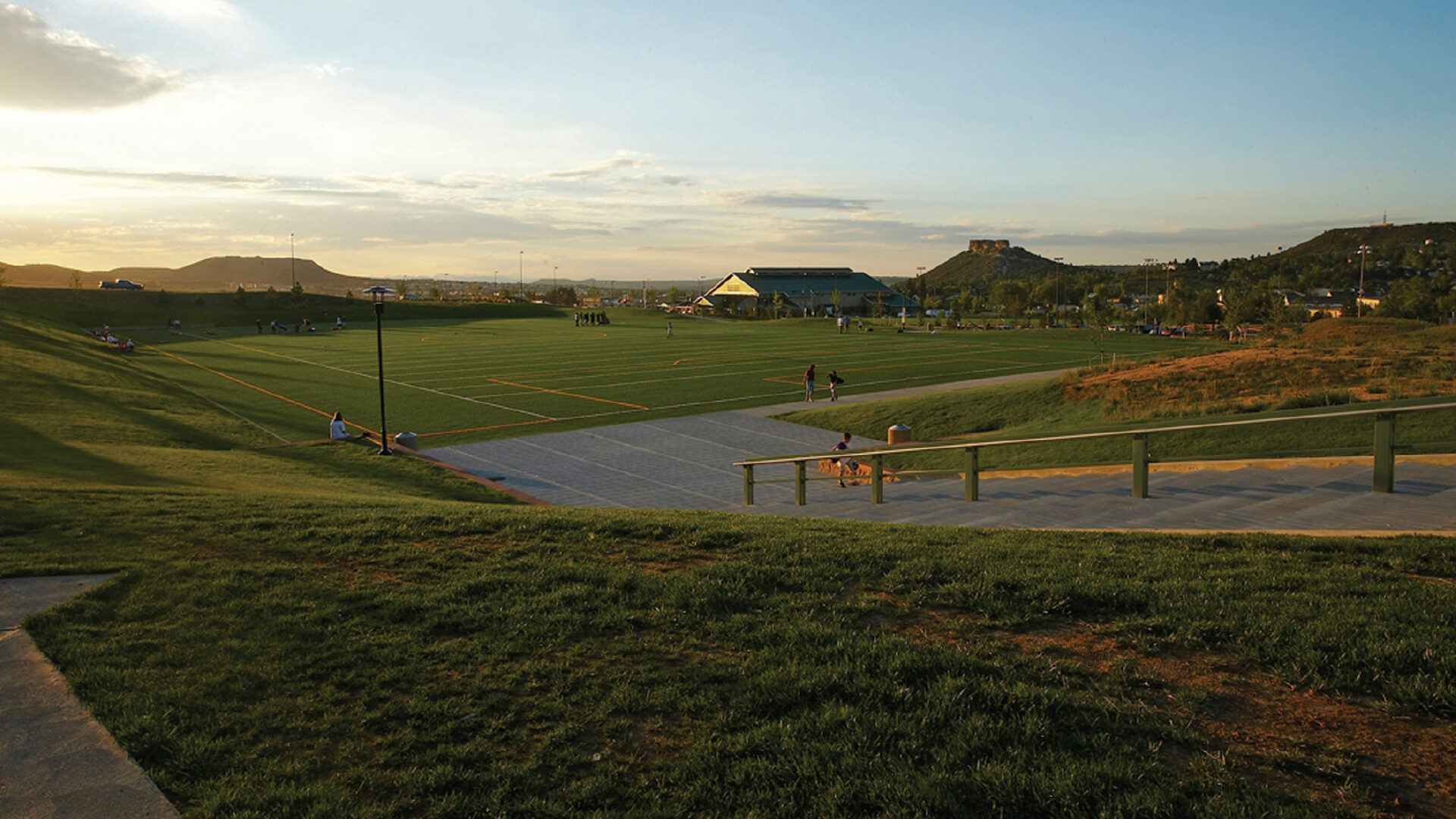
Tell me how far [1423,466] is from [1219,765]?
335 inches

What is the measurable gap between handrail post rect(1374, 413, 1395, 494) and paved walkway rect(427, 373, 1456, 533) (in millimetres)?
121

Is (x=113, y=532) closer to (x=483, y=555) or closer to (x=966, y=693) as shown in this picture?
(x=483, y=555)

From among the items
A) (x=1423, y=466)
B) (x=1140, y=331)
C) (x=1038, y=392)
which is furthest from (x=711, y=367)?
(x=1140, y=331)

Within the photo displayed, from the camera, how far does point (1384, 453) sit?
29.6ft

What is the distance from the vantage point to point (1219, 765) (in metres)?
4.12

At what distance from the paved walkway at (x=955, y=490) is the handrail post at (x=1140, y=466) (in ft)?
0.50

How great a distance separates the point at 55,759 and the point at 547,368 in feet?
152

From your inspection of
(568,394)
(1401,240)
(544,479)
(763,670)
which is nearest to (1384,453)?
(763,670)

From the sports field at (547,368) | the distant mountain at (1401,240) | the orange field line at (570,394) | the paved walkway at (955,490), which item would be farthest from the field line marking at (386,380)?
the distant mountain at (1401,240)

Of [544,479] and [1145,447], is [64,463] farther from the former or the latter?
[1145,447]

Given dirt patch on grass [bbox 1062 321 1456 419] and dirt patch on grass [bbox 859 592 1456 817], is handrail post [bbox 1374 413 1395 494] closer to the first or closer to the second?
dirt patch on grass [bbox 859 592 1456 817]

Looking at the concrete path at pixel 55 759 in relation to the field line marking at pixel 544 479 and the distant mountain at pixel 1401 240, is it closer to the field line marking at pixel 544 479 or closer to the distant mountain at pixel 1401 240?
the field line marking at pixel 544 479

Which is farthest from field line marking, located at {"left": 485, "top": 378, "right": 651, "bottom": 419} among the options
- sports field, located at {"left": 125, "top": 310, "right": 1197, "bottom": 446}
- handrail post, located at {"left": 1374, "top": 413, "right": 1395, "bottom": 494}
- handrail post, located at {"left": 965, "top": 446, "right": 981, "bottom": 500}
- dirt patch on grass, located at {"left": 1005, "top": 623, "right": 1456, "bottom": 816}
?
dirt patch on grass, located at {"left": 1005, "top": 623, "right": 1456, "bottom": 816}

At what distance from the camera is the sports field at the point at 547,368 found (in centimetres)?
3366
